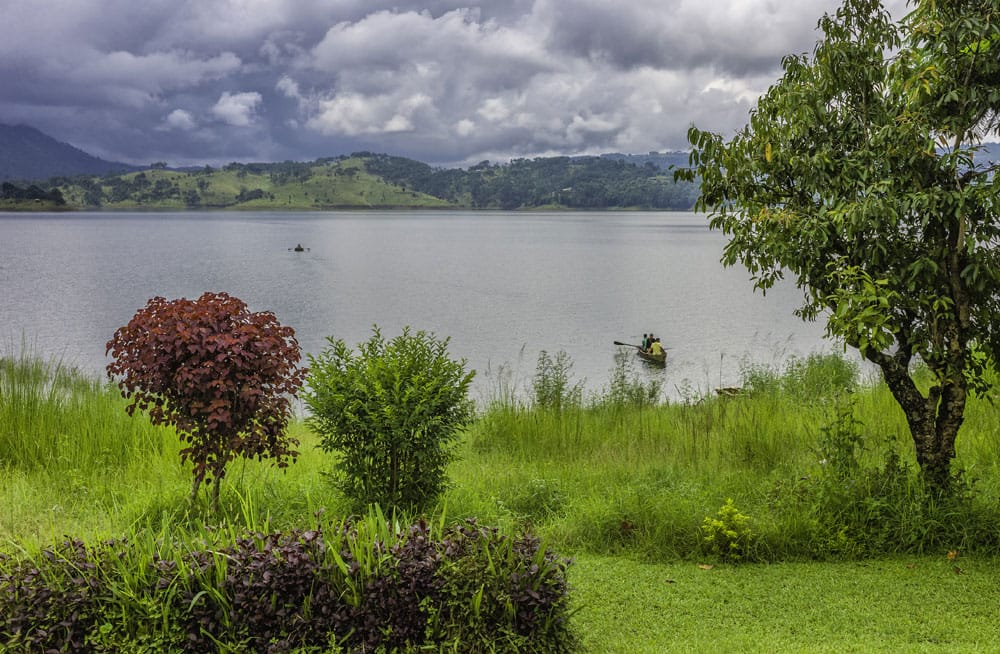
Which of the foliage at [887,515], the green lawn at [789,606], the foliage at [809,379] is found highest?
the foliage at [887,515]

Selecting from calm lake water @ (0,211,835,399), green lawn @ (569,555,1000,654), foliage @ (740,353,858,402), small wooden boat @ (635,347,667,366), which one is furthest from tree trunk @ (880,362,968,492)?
small wooden boat @ (635,347,667,366)

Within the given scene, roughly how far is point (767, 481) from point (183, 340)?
5.82 m

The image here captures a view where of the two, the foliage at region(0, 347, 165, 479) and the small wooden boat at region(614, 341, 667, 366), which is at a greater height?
the foliage at region(0, 347, 165, 479)

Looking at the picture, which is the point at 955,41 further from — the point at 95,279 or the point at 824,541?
the point at 95,279

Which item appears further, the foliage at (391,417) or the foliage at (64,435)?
the foliage at (64,435)

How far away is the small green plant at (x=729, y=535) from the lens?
6430mm

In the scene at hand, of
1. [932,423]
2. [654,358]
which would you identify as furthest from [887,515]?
[654,358]

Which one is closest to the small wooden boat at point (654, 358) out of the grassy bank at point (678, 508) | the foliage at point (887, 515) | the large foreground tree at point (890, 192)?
the grassy bank at point (678, 508)

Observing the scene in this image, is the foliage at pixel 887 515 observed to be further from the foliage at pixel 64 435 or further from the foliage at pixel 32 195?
the foliage at pixel 32 195

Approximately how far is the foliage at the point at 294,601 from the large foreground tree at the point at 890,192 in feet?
10.6

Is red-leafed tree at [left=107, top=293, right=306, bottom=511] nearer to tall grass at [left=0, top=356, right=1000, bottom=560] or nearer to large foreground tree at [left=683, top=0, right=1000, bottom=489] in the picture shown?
tall grass at [left=0, top=356, right=1000, bottom=560]

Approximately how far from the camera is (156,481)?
811 cm

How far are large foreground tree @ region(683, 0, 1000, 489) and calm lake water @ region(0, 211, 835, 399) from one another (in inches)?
358

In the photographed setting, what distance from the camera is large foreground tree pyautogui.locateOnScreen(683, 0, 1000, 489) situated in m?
6.07
